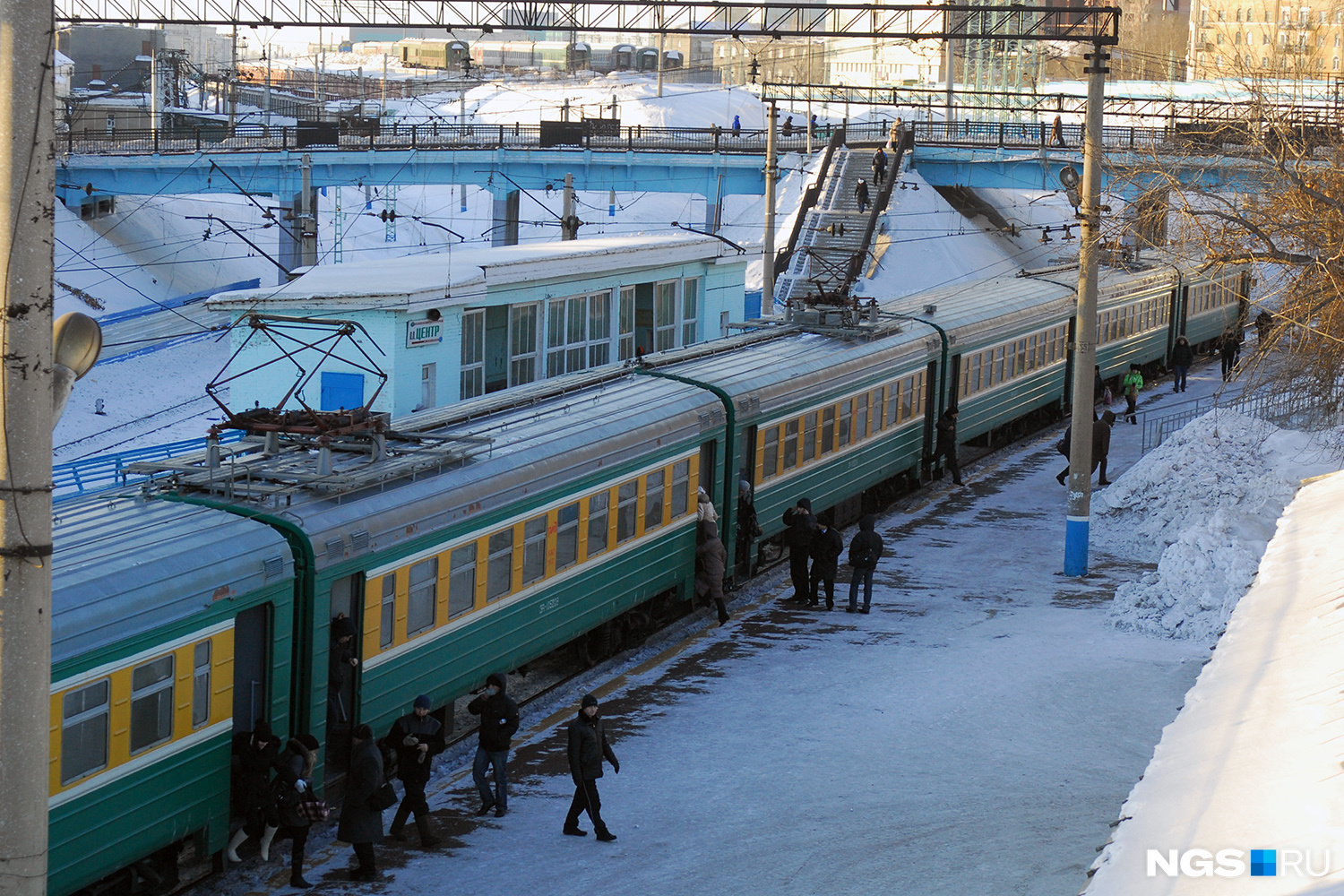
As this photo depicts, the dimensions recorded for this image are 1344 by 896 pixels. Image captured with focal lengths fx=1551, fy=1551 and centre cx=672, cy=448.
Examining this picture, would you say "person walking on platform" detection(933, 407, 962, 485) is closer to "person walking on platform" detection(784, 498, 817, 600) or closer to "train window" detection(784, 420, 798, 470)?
"train window" detection(784, 420, 798, 470)

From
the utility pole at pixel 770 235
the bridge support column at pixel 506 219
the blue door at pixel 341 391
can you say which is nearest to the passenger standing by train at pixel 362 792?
the blue door at pixel 341 391

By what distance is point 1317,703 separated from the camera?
7930mm

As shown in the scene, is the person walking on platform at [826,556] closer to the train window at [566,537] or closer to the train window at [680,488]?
the train window at [680,488]

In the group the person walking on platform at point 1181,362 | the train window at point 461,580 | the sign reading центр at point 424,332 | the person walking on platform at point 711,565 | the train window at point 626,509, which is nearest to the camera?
the train window at point 461,580

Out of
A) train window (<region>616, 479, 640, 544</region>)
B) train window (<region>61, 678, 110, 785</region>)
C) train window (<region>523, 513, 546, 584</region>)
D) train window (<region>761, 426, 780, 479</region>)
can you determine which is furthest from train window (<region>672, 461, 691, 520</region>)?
train window (<region>61, 678, 110, 785</region>)

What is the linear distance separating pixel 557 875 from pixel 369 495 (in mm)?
3176

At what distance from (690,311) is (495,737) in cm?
1941

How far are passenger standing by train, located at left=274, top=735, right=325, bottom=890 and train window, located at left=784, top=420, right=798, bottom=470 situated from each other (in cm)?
1084

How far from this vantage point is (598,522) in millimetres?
15445

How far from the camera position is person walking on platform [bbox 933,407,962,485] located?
26453 mm

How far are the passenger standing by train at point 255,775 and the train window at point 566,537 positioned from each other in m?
4.62

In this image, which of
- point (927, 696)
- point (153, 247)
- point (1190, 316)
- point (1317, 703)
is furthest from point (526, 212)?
point (1317, 703)

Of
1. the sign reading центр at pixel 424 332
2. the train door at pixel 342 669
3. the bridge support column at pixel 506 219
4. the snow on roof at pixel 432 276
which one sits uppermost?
the bridge support column at pixel 506 219

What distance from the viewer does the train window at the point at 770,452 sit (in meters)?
19.8
